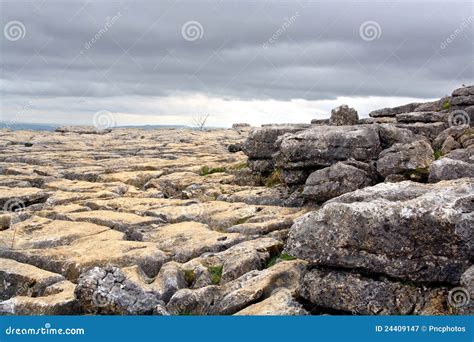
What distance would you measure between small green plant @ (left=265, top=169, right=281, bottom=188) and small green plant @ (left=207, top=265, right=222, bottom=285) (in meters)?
13.9

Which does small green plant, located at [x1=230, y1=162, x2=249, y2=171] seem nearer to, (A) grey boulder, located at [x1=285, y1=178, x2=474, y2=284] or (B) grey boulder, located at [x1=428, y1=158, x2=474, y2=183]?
(B) grey boulder, located at [x1=428, y1=158, x2=474, y2=183]

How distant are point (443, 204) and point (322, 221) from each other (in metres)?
3.88

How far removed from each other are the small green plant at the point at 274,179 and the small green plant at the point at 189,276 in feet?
46.0

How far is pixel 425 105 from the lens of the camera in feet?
159

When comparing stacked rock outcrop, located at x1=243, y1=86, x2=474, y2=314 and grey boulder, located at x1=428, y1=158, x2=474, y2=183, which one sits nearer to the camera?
stacked rock outcrop, located at x1=243, y1=86, x2=474, y2=314

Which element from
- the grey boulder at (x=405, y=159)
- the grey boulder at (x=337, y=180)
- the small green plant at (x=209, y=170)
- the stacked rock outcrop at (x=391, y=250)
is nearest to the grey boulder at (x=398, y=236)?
the stacked rock outcrop at (x=391, y=250)

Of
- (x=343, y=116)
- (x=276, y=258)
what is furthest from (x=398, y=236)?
(x=343, y=116)

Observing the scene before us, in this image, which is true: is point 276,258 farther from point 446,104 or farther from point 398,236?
point 446,104

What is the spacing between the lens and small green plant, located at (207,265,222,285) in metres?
19.6

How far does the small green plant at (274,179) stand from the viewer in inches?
1336

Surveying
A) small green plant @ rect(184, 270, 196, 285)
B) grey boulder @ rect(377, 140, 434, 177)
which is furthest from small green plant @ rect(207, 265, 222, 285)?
grey boulder @ rect(377, 140, 434, 177)

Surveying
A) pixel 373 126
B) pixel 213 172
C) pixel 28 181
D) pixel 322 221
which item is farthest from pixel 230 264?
pixel 28 181

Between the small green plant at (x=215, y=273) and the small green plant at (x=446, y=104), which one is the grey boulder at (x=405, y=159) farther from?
the small green plant at (x=446, y=104)

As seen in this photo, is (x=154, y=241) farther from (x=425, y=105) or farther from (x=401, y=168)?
(x=425, y=105)
